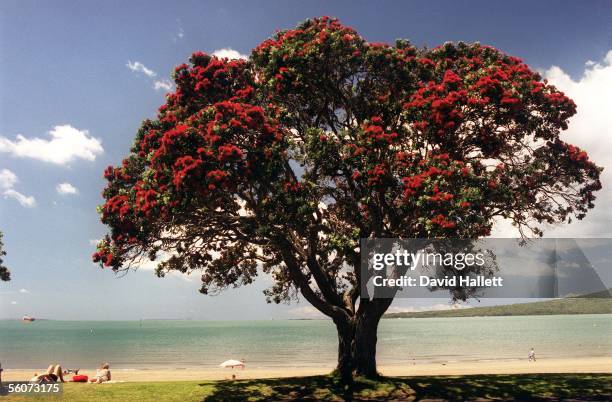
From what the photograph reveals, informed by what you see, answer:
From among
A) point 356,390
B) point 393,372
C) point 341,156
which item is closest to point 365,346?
point 356,390

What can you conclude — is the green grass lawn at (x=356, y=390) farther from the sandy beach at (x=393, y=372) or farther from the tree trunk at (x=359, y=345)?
the sandy beach at (x=393, y=372)

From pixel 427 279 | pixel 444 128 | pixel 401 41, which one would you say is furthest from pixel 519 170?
pixel 401 41

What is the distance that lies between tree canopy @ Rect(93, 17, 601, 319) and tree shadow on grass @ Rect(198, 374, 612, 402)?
369 centimetres

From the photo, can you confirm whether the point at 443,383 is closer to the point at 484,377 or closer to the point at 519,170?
the point at 484,377

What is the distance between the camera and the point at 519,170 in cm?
2091

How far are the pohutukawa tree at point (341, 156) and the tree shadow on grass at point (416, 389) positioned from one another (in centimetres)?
194

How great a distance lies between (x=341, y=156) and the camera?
1942cm

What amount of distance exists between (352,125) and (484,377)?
14911 mm

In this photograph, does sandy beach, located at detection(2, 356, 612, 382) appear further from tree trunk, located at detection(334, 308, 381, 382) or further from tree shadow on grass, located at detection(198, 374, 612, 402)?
tree trunk, located at detection(334, 308, 381, 382)

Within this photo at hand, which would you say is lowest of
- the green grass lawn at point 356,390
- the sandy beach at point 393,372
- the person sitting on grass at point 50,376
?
the sandy beach at point 393,372

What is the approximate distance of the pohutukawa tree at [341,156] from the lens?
57.1 ft

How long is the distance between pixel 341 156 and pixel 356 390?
402 inches

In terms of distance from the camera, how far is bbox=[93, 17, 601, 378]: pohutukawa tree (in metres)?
17.4

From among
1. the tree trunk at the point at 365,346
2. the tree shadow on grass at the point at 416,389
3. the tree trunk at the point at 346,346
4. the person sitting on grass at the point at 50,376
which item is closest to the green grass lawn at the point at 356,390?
the tree shadow on grass at the point at 416,389
